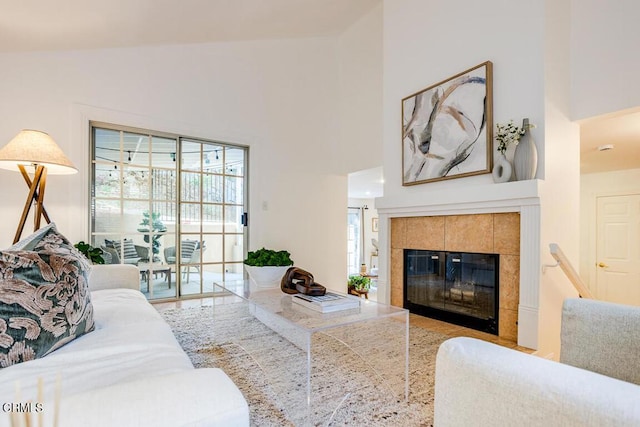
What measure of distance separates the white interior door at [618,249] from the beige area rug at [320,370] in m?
3.76

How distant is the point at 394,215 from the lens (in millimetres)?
3652

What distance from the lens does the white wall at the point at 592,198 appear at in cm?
475

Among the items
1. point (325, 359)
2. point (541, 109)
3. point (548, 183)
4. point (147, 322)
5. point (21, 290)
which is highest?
point (541, 109)

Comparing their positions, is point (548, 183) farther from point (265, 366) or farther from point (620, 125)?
point (265, 366)

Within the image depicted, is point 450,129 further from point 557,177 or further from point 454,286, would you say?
point 454,286

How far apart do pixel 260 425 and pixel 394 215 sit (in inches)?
103

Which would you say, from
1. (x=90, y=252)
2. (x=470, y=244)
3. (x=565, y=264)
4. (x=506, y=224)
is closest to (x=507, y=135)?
(x=506, y=224)

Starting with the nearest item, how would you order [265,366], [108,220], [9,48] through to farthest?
[265,366] → [9,48] → [108,220]

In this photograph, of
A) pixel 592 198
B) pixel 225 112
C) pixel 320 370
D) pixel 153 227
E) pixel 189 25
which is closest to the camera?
pixel 320 370

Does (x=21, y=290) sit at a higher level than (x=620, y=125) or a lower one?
lower

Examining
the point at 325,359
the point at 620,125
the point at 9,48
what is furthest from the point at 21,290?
the point at 620,125

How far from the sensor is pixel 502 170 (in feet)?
8.61

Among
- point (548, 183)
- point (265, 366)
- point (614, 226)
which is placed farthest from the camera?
point (614, 226)

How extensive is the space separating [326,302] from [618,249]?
16.8 ft
